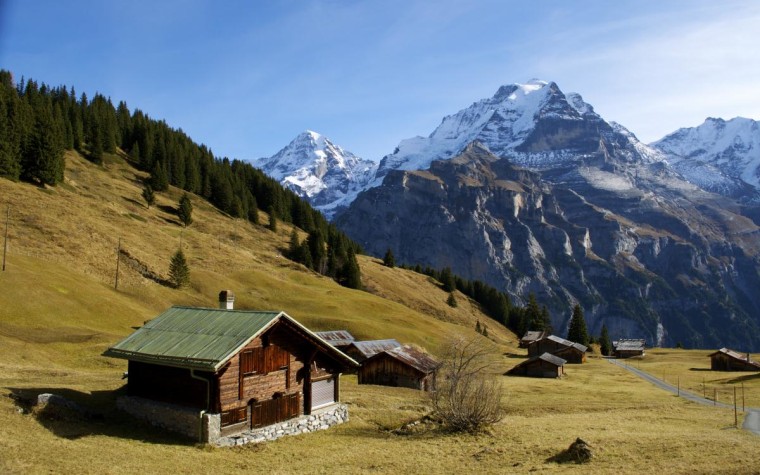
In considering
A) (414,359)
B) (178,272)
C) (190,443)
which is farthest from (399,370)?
(178,272)

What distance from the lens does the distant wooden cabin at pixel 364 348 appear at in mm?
66250

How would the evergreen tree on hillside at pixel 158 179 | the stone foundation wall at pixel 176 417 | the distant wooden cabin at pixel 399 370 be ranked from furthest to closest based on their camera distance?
the evergreen tree on hillside at pixel 158 179, the distant wooden cabin at pixel 399 370, the stone foundation wall at pixel 176 417

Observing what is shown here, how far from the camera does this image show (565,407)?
156 feet

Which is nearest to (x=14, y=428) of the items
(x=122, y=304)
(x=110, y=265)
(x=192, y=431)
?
(x=192, y=431)

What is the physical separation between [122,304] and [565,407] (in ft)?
172

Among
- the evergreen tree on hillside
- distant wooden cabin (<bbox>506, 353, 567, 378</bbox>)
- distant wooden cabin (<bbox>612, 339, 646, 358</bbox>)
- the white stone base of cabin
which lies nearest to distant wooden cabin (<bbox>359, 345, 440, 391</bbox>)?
the white stone base of cabin

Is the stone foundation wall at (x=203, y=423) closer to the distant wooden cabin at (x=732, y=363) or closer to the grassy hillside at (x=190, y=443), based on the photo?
the grassy hillside at (x=190, y=443)

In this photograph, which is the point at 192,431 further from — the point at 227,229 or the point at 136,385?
the point at 227,229

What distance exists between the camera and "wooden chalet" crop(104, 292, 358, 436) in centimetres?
2745

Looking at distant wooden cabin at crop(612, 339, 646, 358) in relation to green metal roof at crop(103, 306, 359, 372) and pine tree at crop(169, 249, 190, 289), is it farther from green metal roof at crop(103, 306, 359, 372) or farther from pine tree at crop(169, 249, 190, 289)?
green metal roof at crop(103, 306, 359, 372)

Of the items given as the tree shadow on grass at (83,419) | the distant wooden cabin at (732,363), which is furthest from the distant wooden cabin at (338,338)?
the distant wooden cabin at (732,363)

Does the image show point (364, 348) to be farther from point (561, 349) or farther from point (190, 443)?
point (561, 349)

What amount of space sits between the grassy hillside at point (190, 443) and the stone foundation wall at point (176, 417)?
708 mm

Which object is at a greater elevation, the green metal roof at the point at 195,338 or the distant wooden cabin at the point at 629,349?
the green metal roof at the point at 195,338
